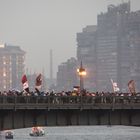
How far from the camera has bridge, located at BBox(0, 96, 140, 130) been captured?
259 ft

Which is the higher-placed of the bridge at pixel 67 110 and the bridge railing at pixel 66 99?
the bridge railing at pixel 66 99

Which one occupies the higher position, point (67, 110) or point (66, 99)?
point (66, 99)

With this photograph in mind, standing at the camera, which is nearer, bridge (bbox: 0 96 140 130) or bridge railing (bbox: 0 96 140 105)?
bridge railing (bbox: 0 96 140 105)

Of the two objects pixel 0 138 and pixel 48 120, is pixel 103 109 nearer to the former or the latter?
pixel 48 120

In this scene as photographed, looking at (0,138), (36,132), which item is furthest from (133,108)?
(36,132)

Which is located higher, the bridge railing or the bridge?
the bridge railing

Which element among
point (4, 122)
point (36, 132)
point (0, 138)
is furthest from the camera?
point (36, 132)

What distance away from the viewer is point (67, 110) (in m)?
82.2

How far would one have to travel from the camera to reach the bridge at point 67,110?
259 ft

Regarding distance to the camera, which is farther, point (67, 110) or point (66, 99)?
point (66, 99)

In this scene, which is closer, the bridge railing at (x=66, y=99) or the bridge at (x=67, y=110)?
the bridge railing at (x=66, y=99)

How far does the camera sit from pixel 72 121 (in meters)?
82.7

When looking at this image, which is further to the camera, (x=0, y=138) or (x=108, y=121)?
(x=0, y=138)

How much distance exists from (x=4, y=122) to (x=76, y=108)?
8.20 metres
